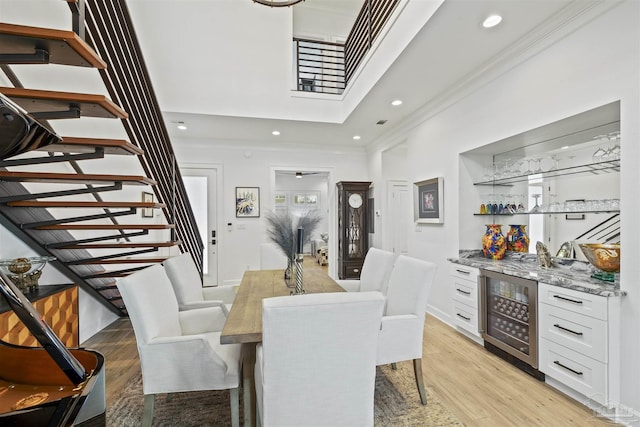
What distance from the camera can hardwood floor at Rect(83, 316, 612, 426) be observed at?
186 centimetres

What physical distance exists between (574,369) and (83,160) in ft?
12.2

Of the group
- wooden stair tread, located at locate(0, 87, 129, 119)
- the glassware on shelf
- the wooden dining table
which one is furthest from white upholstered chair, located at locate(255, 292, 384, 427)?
the glassware on shelf

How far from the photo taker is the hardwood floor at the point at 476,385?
186 cm

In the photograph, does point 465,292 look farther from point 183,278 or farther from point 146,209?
point 146,209

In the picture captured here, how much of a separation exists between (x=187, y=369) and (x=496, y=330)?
253cm

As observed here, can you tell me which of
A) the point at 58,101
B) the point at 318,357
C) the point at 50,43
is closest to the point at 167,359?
the point at 318,357

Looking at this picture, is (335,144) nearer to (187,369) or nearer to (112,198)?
(112,198)

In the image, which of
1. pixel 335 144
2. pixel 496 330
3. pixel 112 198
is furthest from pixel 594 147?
pixel 112 198

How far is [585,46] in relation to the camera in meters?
2.03

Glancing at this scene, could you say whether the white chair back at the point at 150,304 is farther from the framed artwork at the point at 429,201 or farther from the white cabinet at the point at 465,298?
the framed artwork at the point at 429,201

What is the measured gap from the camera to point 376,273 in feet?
8.53

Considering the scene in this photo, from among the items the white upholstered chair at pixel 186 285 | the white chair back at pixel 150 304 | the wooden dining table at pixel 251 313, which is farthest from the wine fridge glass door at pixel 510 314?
the white chair back at pixel 150 304

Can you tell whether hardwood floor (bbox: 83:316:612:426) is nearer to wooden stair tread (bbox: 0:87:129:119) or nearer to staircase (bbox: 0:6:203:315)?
staircase (bbox: 0:6:203:315)

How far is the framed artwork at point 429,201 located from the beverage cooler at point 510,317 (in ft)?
3.21
